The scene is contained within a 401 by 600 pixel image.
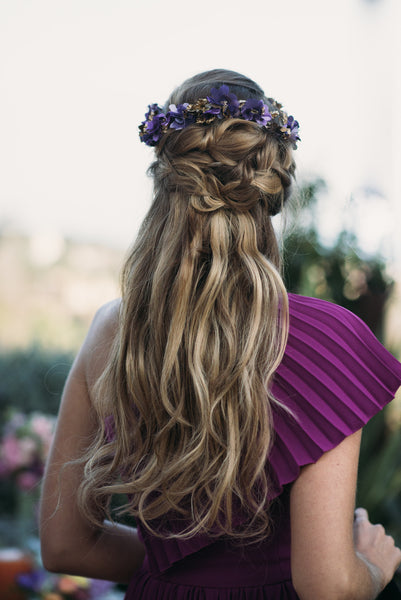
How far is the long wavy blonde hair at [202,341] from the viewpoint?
41.1 inches

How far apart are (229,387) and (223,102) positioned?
1.81 ft

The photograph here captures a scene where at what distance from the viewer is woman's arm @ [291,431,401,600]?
973 millimetres

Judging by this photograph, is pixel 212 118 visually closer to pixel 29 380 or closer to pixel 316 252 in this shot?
pixel 316 252

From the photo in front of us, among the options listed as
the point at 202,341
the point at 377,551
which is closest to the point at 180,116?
the point at 202,341

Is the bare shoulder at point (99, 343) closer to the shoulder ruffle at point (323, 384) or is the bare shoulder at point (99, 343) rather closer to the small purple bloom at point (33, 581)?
the shoulder ruffle at point (323, 384)

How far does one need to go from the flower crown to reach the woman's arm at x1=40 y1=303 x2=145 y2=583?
1.31ft

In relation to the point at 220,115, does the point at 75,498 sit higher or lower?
lower

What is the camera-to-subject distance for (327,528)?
0.97m

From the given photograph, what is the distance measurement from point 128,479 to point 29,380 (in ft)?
11.1

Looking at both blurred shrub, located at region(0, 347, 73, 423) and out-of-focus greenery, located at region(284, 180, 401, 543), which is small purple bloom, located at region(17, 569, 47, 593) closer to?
out-of-focus greenery, located at region(284, 180, 401, 543)

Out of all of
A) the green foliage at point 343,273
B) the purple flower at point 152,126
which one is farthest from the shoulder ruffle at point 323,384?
the green foliage at point 343,273

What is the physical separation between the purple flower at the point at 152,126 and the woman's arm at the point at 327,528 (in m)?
0.72

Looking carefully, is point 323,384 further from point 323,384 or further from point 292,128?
point 292,128

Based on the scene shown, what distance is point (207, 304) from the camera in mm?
1063
